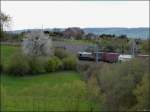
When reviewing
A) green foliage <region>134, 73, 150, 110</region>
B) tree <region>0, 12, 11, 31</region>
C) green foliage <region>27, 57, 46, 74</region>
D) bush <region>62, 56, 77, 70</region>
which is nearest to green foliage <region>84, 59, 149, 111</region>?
green foliage <region>134, 73, 150, 110</region>

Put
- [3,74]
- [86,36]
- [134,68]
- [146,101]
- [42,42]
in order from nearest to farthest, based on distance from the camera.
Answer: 1. [146,101]
2. [134,68]
3. [3,74]
4. [42,42]
5. [86,36]

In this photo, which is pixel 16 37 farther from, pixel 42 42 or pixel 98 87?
pixel 98 87

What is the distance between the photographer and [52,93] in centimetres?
3525

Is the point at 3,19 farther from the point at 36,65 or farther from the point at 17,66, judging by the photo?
the point at 17,66

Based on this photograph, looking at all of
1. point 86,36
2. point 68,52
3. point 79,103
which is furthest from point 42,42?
point 79,103

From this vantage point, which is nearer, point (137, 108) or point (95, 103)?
point (137, 108)

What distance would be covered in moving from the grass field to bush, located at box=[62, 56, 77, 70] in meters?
3.66

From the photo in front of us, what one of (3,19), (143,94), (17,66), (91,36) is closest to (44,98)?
(143,94)

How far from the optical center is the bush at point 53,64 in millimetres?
50247

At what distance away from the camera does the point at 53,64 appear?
50.2 m

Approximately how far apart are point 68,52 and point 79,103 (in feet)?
86.3

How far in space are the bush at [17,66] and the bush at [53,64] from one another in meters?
2.87

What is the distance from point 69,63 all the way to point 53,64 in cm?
196

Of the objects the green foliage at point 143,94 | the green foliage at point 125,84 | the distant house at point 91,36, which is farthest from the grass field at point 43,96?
the distant house at point 91,36
